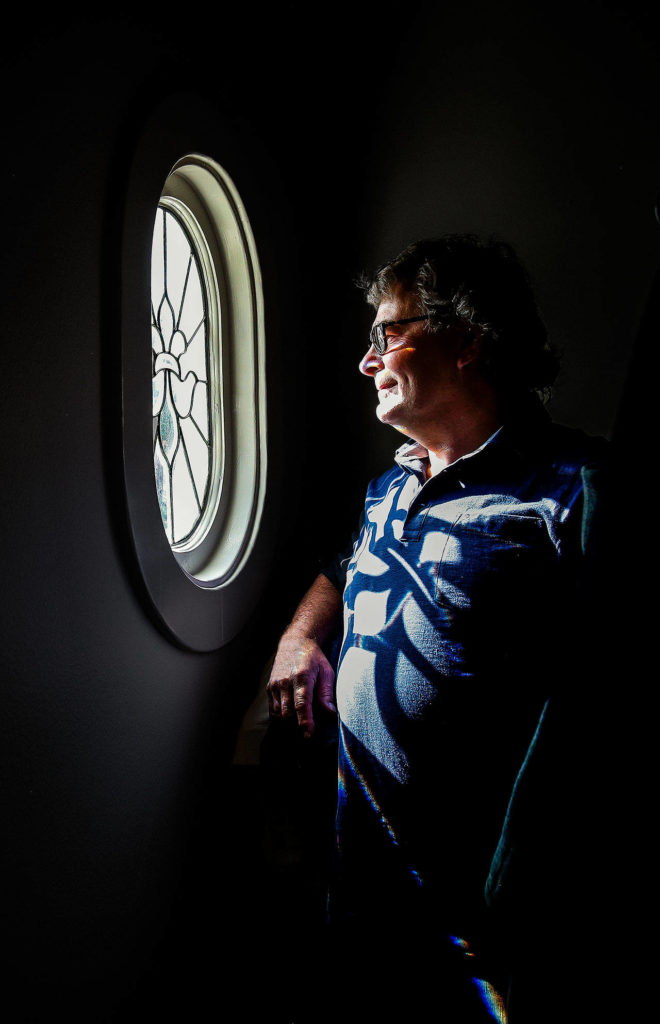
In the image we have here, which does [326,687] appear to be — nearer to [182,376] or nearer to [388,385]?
[388,385]

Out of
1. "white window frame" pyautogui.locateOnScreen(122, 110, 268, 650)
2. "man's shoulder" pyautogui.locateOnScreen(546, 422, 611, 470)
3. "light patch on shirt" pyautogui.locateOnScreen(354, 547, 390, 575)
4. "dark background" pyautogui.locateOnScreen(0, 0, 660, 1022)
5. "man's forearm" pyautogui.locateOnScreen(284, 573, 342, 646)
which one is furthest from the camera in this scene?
"man's forearm" pyautogui.locateOnScreen(284, 573, 342, 646)

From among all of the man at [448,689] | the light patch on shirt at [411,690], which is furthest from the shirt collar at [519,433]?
the light patch on shirt at [411,690]

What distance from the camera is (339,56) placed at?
5.99 feet

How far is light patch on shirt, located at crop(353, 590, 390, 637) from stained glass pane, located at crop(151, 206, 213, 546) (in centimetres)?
47

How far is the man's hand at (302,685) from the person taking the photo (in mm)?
1333

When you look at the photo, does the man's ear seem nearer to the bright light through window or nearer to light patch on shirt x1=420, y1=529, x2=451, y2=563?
light patch on shirt x1=420, y1=529, x2=451, y2=563

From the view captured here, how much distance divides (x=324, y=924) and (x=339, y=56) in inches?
94.0

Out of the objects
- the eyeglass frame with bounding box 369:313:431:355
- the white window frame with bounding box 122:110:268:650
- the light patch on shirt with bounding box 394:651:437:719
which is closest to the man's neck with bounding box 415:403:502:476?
the eyeglass frame with bounding box 369:313:431:355

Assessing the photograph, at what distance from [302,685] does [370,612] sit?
26 cm

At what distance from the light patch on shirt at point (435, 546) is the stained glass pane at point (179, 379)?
579 millimetres

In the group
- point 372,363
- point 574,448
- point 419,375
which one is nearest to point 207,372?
point 372,363

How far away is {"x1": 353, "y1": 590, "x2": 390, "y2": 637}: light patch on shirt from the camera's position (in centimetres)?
121

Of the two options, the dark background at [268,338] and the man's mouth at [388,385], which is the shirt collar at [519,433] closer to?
the man's mouth at [388,385]

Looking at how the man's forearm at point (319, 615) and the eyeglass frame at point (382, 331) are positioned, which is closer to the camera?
the eyeglass frame at point (382, 331)
